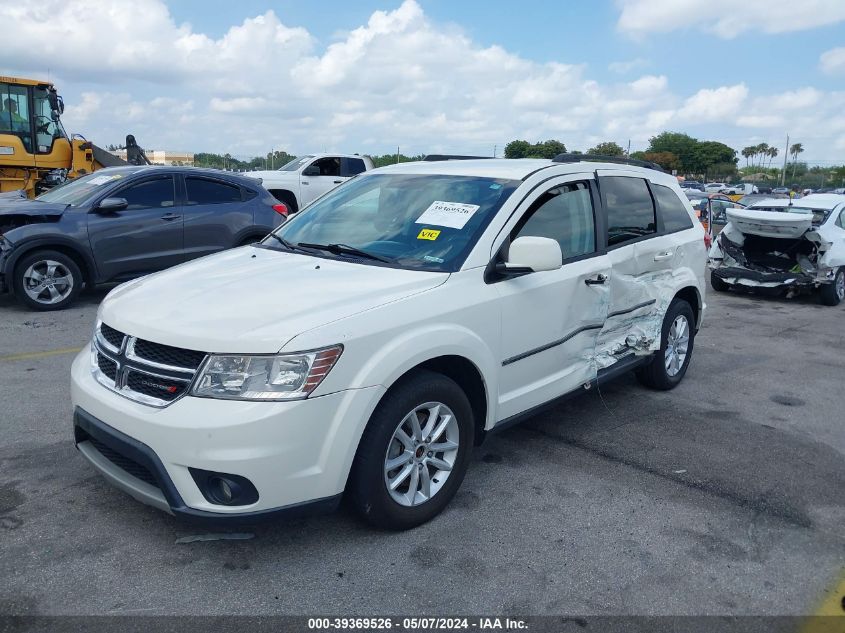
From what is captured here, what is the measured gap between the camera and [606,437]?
4742 millimetres

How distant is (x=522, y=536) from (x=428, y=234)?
1.69m

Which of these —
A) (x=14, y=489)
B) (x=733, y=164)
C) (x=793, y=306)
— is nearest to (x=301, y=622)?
(x=14, y=489)

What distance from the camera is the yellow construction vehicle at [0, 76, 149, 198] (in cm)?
1320

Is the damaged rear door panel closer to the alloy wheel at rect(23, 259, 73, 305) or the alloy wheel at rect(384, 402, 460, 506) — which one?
the alloy wheel at rect(384, 402, 460, 506)

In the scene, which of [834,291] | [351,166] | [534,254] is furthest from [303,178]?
[534,254]

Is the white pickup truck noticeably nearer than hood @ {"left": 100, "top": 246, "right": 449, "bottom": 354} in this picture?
No

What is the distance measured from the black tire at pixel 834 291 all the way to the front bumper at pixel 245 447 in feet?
31.9

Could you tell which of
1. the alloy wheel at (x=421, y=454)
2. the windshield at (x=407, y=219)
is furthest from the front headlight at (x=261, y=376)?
the windshield at (x=407, y=219)

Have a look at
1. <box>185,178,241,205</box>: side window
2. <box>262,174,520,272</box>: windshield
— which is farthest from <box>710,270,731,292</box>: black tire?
<box>262,174,520,272</box>: windshield

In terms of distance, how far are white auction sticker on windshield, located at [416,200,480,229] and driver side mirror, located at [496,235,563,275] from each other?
0.39m

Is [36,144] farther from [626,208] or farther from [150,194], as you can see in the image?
[626,208]

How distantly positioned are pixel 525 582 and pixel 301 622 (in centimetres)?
98

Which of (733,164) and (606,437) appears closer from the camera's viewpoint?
(606,437)

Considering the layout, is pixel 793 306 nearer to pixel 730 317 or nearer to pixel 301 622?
pixel 730 317
